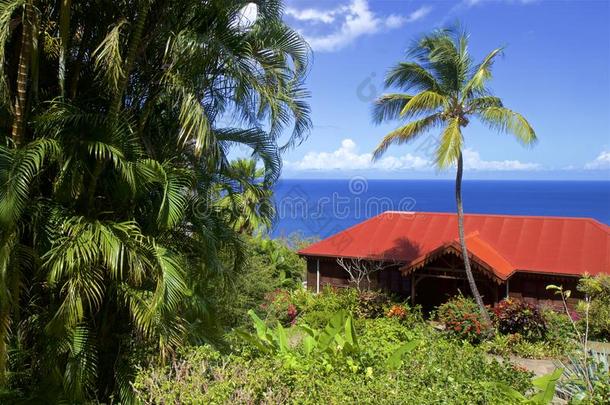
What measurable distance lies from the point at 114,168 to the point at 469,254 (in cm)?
1219

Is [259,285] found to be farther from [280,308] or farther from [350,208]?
[350,208]

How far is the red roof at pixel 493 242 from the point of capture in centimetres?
1644

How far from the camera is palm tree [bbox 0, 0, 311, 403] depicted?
250 inches

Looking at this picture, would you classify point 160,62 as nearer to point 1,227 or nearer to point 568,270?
point 1,227

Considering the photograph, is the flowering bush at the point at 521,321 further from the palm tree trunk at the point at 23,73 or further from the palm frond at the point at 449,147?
the palm tree trunk at the point at 23,73

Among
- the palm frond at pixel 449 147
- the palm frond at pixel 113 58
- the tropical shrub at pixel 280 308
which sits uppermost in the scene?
the palm frond at pixel 113 58

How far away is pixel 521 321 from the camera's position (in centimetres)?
1405

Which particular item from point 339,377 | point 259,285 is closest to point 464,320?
point 259,285

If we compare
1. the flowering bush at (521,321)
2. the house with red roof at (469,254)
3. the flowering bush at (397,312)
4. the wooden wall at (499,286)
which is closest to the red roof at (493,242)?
the house with red roof at (469,254)

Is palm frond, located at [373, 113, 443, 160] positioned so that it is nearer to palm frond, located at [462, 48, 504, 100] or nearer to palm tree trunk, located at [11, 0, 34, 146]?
palm frond, located at [462, 48, 504, 100]

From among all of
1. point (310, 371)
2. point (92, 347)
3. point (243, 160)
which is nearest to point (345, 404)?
point (310, 371)

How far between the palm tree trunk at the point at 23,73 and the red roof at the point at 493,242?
41.9ft

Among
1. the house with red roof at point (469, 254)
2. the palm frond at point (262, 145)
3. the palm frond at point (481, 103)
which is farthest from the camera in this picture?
the house with red roof at point (469, 254)

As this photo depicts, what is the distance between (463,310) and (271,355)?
9.92 metres
